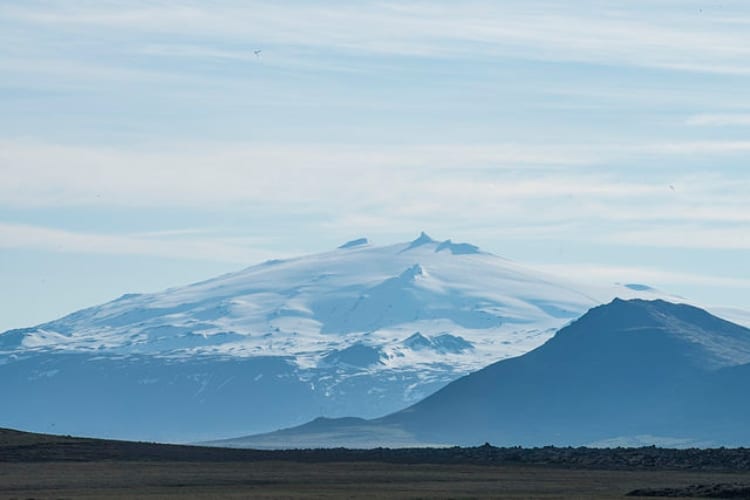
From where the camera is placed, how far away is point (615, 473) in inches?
4815

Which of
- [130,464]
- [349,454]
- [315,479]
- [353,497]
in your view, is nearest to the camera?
[353,497]

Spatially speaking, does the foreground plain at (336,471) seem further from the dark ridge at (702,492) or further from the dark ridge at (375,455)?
the dark ridge at (702,492)

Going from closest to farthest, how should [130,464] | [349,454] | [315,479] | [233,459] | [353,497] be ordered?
[353,497]
[315,479]
[130,464]
[233,459]
[349,454]

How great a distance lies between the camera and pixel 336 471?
122 meters

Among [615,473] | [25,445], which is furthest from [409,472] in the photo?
[25,445]

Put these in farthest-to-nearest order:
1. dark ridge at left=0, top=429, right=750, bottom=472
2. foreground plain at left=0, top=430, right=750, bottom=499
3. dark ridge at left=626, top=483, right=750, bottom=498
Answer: dark ridge at left=0, top=429, right=750, bottom=472, foreground plain at left=0, top=430, right=750, bottom=499, dark ridge at left=626, top=483, right=750, bottom=498

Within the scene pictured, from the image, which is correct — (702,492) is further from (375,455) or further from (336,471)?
(375,455)

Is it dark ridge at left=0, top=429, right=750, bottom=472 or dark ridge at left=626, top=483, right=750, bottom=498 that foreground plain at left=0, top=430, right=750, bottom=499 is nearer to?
dark ridge at left=0, top=429, right=750, bottom=472

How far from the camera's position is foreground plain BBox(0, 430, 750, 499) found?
3907 inches

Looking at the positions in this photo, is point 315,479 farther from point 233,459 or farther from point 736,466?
point 736,466

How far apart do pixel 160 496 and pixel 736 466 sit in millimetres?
53621

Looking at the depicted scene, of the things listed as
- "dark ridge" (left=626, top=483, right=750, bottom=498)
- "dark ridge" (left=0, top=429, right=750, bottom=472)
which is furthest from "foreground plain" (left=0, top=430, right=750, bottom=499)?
"dark ridge" (left=626, top=483, right=750, bottom=498)

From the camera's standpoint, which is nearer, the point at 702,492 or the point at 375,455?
the point at 702,492

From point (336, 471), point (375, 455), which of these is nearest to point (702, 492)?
point (336, 471)
